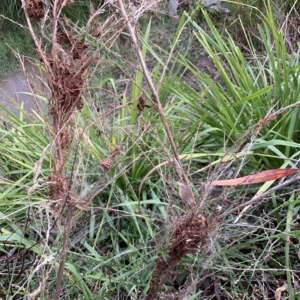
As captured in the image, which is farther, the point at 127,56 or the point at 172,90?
the point at 127,56

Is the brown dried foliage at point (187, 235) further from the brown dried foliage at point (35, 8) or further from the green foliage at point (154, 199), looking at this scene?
the brown dried foliage at point (35, 8)

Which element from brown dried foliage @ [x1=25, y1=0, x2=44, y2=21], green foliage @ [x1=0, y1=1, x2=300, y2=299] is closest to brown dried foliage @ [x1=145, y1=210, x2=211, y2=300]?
green foliage @ [x1=0, y1=1, x2=300, y2=299]

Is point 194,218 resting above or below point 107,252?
above

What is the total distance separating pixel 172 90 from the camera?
2.04m

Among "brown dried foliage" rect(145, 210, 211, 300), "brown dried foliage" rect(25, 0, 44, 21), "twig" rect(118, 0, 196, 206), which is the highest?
"brown dried foliage" rect(25, 0, 44, 21)

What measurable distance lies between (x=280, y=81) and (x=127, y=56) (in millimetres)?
1795

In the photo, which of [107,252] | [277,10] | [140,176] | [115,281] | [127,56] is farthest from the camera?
[127,56]

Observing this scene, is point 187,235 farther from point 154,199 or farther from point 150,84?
point 154,199

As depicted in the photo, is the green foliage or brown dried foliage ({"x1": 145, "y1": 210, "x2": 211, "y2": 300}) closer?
brown dried foliage ({"x1": 145, "y1": 210, "x2": 211, "y2": 300})

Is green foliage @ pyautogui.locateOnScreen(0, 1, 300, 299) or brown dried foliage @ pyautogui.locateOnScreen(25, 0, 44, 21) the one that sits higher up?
brown dried foliage @ pyautogui.locateOnScreen(25, 0, 44, 21)

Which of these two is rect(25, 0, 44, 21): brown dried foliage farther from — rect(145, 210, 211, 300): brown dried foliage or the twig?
rect(145, 210, 211, 300): brown dried foliage

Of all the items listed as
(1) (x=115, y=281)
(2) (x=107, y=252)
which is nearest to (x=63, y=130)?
(1) (x=115, y=281)

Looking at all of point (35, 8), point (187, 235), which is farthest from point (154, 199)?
point (35, 8)

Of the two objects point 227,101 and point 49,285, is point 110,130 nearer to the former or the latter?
point 227,101
